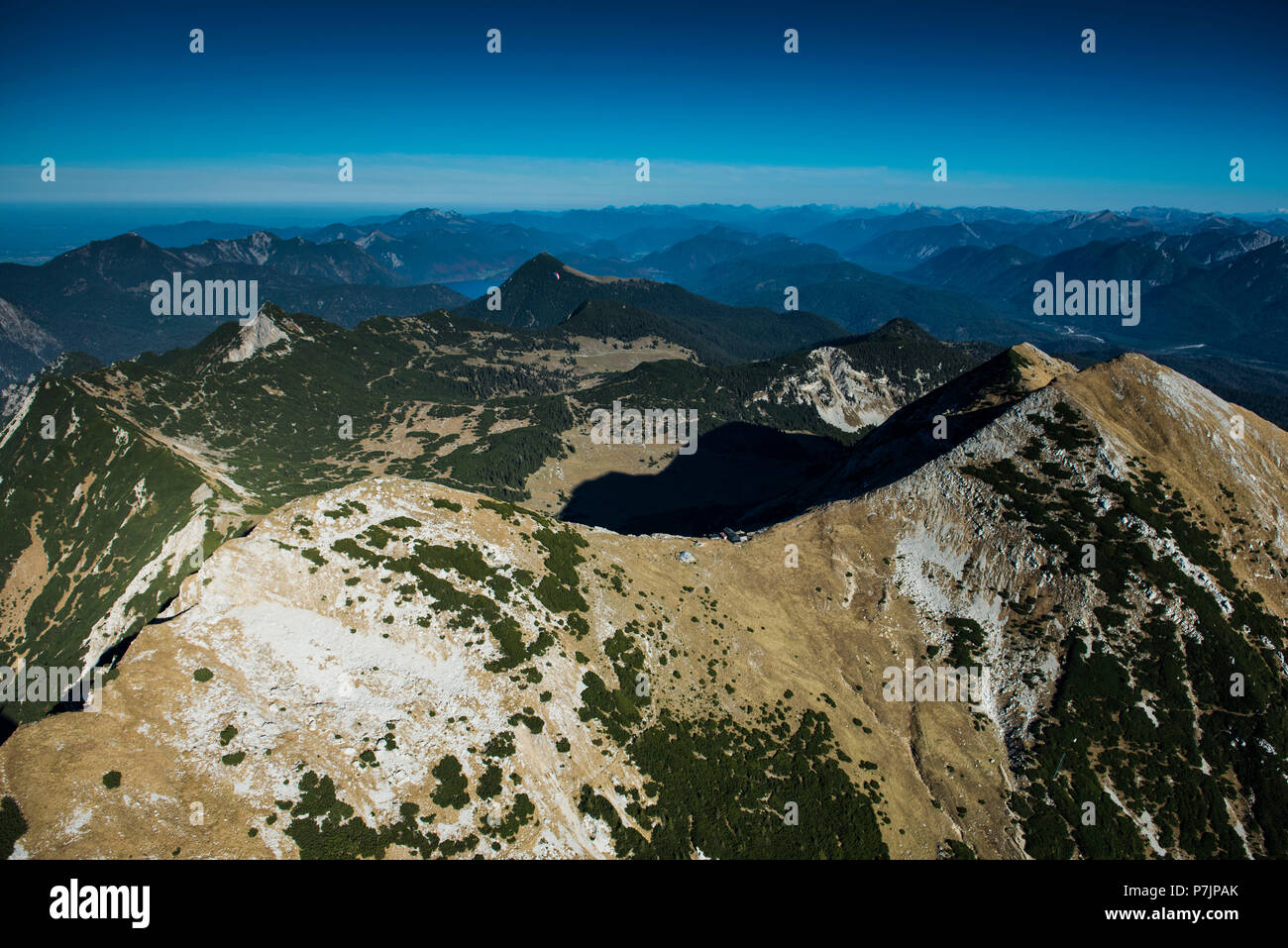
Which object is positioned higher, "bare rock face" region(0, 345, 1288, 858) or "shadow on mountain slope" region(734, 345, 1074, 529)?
"shadow on mountain slope" region(734, 345, 1074, 529)

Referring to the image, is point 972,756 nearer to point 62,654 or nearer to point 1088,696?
point 1088,696

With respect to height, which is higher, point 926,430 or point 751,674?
point 926,430

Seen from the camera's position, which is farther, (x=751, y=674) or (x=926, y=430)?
(x=926, y=430)

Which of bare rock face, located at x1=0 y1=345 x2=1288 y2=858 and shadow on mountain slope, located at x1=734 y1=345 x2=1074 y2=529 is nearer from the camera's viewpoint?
bare rock face, located at x1=0 y1=345 x2=1288 y2=858

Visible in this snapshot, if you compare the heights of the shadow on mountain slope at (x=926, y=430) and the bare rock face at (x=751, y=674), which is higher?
the shadow on mountain slope at (x=926, y=430)

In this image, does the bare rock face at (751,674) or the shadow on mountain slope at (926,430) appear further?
the shadow on mountain slope at (926,430)

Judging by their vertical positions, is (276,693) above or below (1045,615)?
above

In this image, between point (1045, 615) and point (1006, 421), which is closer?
point (1045, 615)
